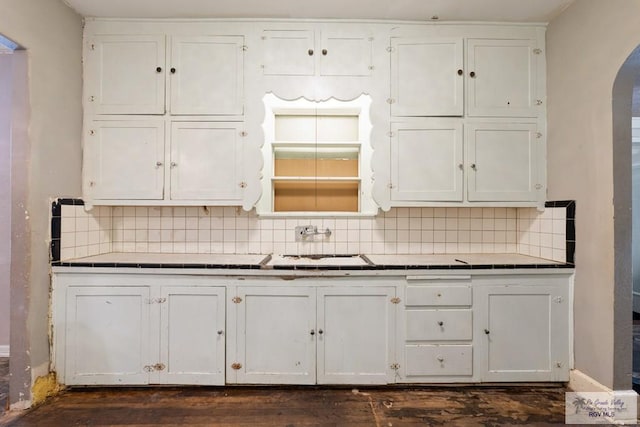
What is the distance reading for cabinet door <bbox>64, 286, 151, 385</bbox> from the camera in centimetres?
198

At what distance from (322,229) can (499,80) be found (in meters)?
1.74

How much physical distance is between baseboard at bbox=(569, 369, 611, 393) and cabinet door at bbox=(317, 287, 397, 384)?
118cm

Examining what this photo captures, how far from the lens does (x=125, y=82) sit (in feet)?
7.28

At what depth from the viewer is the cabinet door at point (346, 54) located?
224 cm

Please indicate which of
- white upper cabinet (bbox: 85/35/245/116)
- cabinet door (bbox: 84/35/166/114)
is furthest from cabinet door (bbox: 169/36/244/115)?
cabinet door (bbox: 84/35/166/114)

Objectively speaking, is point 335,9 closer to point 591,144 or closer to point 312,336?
point 591,144

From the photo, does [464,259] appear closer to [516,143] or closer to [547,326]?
[547,326]

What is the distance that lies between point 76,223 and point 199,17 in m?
1.72

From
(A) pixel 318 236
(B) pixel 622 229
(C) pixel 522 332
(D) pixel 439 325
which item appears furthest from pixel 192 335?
(B) pixel 622 229

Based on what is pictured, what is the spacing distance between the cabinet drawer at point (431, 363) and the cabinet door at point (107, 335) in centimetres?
171

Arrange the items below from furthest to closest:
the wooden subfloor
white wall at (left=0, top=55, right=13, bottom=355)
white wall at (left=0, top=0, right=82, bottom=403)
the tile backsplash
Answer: the tile backsplash, white wall at (left=0, top=55, right=13, bottom=355), white wall at (left=0, top=0, right=82, bottom=403), the wooden subfloor

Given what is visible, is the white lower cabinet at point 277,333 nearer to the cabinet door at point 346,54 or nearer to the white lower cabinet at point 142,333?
the white lower cabinet at point 142,333

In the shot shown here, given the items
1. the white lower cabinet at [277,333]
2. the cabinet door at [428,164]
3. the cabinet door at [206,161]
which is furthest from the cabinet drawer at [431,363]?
the cabinet door at [206,161]

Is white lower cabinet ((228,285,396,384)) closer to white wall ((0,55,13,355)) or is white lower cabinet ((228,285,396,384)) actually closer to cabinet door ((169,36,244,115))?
cabinet door ((169,36,244,115))
